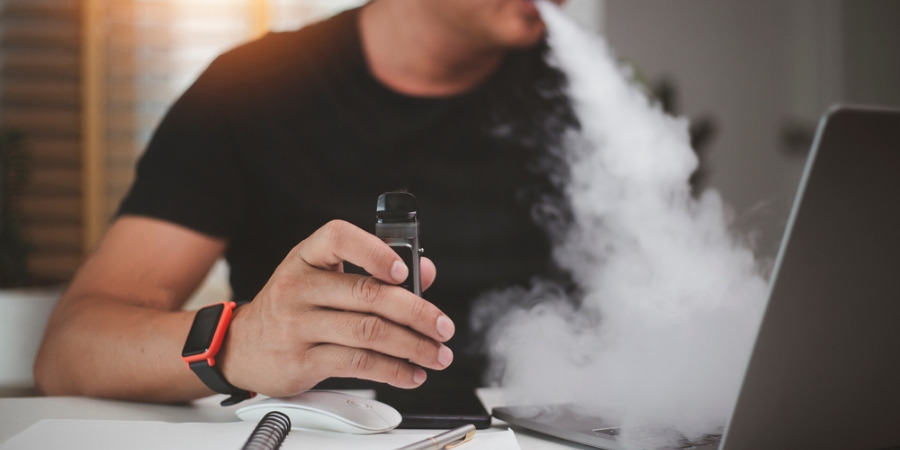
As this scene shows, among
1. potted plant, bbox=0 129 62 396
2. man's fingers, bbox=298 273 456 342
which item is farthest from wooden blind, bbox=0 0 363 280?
man's fingers, bbox=298 273 456 342

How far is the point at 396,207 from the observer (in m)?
0.54

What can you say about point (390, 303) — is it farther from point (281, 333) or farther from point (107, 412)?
point (107, 412)

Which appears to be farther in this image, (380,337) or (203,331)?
(203,331)

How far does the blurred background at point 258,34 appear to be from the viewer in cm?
224

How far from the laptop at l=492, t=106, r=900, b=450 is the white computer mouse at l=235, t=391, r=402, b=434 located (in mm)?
303

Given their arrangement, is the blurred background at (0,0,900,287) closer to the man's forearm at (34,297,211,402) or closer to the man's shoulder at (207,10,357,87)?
the man's shoulder at (207,10,357,87)

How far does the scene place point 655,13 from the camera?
2363 mm

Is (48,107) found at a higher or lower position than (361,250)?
higher

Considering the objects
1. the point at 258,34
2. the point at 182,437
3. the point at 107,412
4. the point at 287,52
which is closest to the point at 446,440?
the point at 182,437

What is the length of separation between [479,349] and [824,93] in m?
1.90

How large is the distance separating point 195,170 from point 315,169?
21 cm

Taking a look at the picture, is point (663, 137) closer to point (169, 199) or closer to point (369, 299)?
point (369, 299)

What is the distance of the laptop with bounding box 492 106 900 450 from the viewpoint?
39cm

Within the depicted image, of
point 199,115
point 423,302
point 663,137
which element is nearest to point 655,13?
point 663,137
